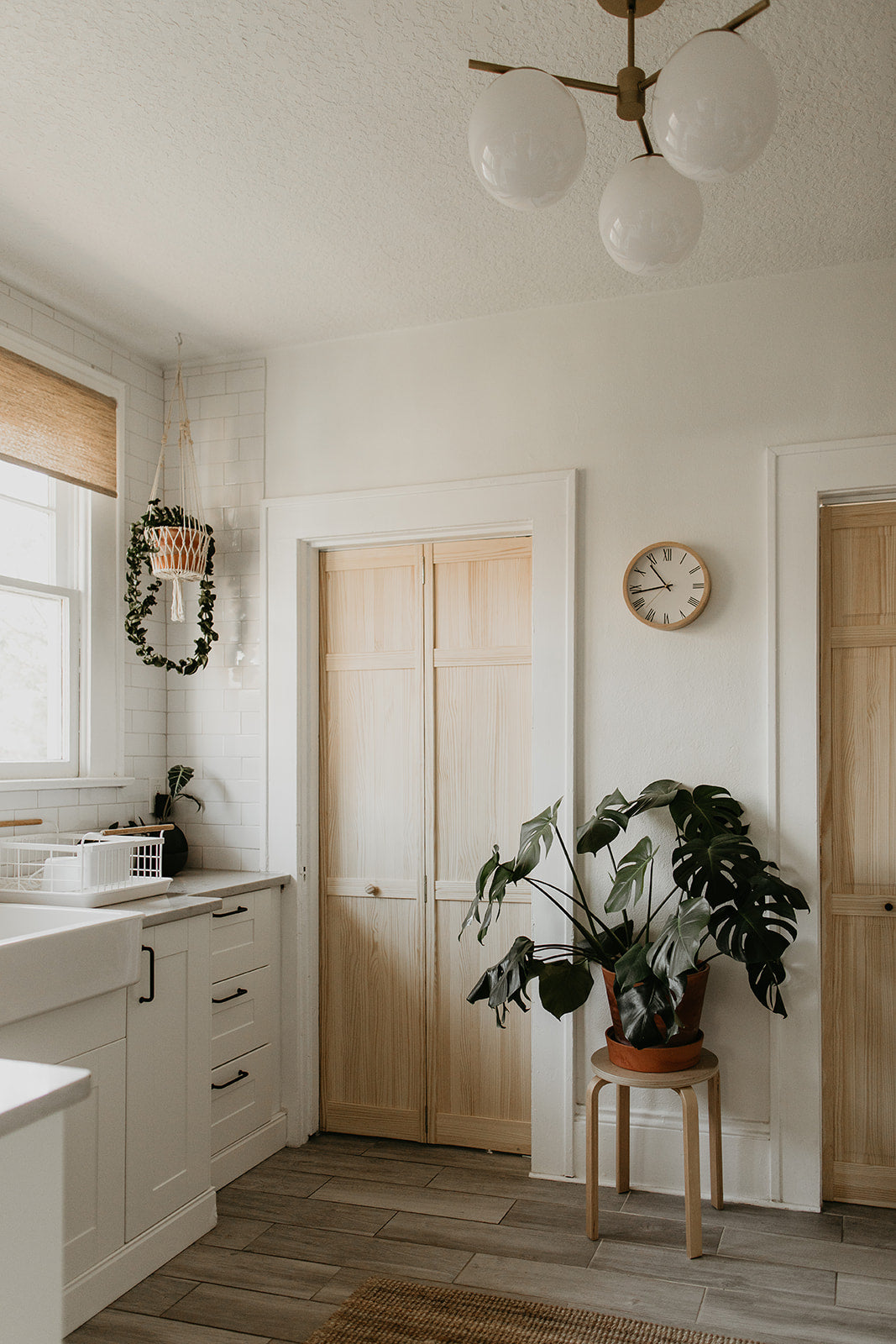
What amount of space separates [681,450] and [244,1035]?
2.37 meters

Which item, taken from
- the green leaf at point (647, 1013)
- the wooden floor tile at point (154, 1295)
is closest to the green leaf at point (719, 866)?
the green leaf at point (647, 1013)

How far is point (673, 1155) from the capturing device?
320cm

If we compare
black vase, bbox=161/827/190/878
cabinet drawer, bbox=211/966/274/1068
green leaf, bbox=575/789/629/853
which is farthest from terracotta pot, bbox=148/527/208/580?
green leaf, bbox=575/789/629/853

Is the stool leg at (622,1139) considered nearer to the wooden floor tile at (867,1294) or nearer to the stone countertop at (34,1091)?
the wooden floor tile at (867,1294)

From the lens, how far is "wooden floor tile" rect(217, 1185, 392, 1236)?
2.99 meters

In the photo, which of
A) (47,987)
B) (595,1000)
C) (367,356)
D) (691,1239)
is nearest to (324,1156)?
(595,1000)

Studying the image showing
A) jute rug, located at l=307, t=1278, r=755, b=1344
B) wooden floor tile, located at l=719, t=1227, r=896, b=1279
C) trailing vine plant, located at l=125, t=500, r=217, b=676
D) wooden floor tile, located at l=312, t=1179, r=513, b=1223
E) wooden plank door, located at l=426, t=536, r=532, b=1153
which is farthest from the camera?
trailing vine plant, located at l=125, t=500, r=217, b=676

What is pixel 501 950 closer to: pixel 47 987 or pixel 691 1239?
pixel 691 1239

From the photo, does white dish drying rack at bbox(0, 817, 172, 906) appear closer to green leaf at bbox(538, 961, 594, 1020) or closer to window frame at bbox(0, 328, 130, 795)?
window frame at bbox(0, 328, 130, 795)

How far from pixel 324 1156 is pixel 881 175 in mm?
3393

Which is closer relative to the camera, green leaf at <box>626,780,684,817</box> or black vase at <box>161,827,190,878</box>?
green leaf at <box>626,780,684,817</box>

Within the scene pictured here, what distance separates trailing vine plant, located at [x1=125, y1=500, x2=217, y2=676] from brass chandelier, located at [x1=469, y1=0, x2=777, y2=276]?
224 cm

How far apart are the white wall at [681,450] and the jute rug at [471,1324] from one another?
2.70 ft

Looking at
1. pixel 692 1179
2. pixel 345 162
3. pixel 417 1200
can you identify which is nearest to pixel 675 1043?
pixel 692 1179
